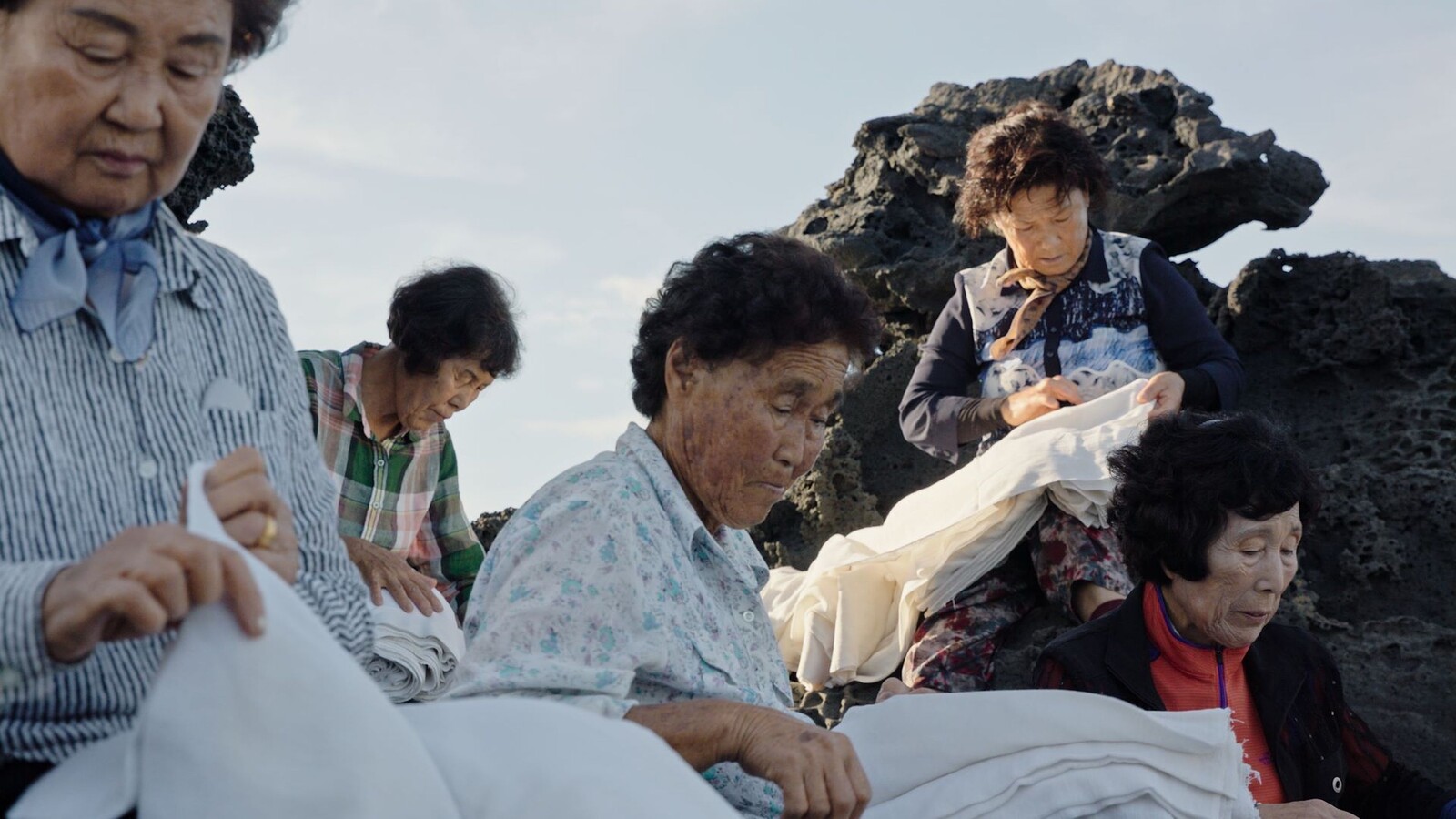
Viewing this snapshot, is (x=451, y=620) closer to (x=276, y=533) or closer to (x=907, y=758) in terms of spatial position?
(x=907, y=758)

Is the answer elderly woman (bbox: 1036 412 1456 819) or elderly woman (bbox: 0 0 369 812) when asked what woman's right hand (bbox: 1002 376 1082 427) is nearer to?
elderly woman (bbox: 1036 412 1456 819)

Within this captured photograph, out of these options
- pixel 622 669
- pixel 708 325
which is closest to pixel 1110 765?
pixel 622 669

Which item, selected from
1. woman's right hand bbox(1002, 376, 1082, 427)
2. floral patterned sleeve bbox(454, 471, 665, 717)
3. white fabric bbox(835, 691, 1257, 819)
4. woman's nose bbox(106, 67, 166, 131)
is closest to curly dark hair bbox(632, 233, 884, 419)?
floral patterned sleeve bbox(454, 471, 665, 717)

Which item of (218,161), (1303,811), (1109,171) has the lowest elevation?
(1303,811)

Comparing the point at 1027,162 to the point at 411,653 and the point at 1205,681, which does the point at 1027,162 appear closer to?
the point at 1205,681

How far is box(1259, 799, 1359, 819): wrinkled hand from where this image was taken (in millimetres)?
3541

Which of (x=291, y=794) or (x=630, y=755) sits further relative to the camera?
(x=630, y=755)

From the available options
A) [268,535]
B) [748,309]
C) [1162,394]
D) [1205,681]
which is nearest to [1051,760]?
[748,309]

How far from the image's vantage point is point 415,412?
4.71m

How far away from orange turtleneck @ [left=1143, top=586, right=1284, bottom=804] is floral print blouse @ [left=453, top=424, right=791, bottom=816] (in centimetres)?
134

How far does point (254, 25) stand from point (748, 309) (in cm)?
123

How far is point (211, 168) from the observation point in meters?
4.28

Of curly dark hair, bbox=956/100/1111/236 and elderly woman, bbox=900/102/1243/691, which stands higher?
curly dark hair, bbox=956/100/1111/236

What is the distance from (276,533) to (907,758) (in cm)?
143
